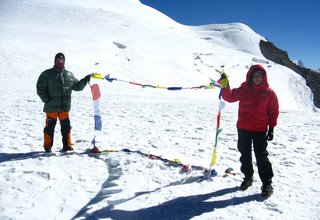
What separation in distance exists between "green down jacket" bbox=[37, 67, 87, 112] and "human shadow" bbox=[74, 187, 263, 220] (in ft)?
9.10

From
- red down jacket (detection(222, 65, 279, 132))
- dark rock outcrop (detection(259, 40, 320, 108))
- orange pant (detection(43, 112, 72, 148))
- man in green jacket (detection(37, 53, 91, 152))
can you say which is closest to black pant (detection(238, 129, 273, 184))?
red down jacket (detection(222, 65, 279, 132))

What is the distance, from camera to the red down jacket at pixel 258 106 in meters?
5.02

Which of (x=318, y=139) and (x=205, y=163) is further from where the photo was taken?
(x=318, y=139)

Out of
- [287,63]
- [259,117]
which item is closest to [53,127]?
[259,117]

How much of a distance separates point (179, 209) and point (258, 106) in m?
1.94

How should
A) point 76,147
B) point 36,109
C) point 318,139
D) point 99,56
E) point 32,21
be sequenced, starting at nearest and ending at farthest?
point 76,147
point 318,139
point 36,109
point 99,56
point 32,21

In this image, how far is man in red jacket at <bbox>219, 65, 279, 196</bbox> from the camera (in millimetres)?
5023

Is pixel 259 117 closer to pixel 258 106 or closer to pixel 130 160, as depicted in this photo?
pixel 258 106

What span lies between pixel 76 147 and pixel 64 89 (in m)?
1.45

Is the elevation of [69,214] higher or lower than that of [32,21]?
lower

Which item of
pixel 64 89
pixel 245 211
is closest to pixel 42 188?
pixel 64 89

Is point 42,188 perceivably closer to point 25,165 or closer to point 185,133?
point 25,165

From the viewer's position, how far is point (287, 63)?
63.8 metres

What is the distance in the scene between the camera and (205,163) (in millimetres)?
6781
